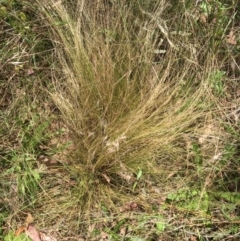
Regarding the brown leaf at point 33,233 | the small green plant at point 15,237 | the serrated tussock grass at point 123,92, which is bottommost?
the brown leaf at point 33,233

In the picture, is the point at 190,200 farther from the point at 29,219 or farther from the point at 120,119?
the point at 29,219

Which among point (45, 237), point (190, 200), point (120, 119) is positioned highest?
point (120, 119)

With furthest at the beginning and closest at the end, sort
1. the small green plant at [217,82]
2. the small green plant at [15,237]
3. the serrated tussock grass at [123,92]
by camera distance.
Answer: the small green plant at [217,82]
the serrated tussock grass at [123,92]
the small green plant at [15,237]

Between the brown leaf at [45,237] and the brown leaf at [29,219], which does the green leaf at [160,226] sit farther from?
the brown leaf at [29,219]

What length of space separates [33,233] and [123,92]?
0.84 m

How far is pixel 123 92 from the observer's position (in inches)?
97.3

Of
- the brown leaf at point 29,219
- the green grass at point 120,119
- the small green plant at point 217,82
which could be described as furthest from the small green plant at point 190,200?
the brown leaf at point 29,219

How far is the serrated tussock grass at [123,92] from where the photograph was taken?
7.80ft

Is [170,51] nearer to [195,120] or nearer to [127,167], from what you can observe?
[195,120]

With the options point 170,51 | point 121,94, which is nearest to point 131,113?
point 121,94

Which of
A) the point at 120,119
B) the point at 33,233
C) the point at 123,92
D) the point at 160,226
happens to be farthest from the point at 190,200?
the point at 33,233

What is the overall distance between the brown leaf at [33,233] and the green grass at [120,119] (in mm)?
33

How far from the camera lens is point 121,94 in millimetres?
2451

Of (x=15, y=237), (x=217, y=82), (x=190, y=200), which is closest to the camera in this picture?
(x=15, y=237)
